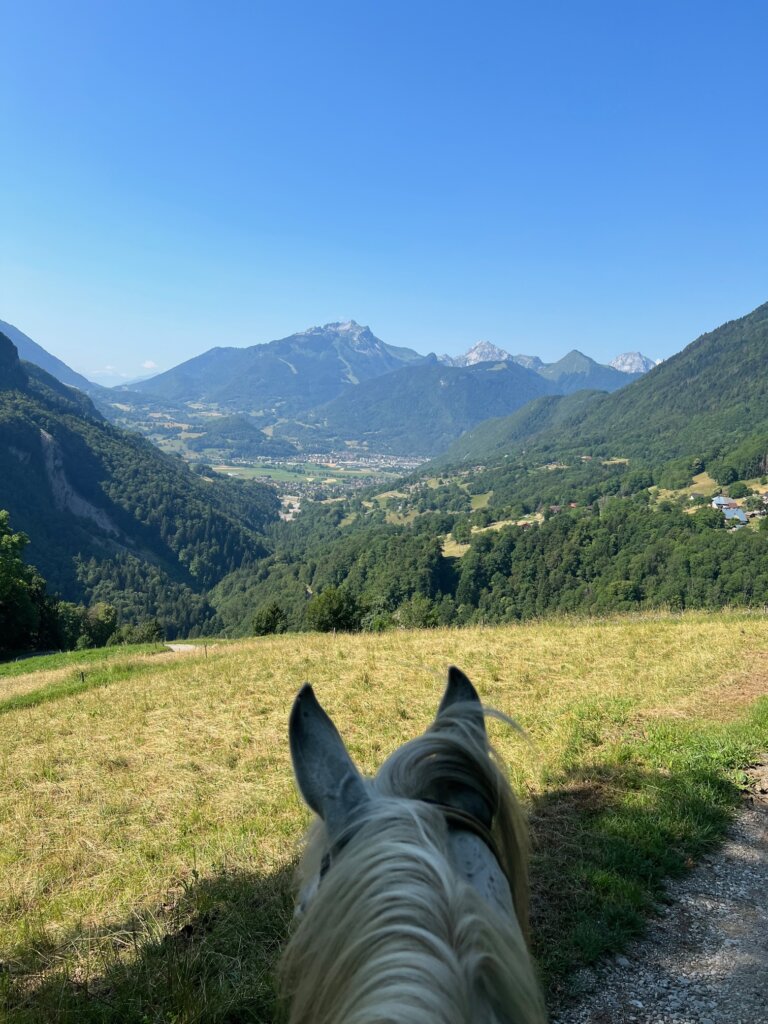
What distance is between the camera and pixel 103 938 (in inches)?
142

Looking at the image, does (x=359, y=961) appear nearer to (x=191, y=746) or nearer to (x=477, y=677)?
(x=191, y=746)

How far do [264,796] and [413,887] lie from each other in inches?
225

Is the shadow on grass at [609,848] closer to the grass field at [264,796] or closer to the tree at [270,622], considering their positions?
the grass field at [264,796]

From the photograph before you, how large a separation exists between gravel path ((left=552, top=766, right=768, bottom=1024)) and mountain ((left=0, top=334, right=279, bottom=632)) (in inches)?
4211

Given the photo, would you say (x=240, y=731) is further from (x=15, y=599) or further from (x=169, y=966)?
(x=15, y=599)

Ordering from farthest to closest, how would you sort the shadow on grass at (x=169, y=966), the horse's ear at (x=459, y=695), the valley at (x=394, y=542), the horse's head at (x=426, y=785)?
the valley at (x=394, y=542) < the shadow on grass at (x=169, y=966) < the horse's ear at (x=459, y=695) < the horse's head at (x=426, y=785)

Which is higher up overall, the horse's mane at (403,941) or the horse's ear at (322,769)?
the horse's ear at (322,769)

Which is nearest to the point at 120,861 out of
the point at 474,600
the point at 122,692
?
the point at 122,692

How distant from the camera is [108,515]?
154 meters

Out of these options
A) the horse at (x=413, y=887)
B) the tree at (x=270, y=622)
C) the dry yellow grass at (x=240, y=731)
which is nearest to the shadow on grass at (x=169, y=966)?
the dry yellow grass at (x=240, y=731)

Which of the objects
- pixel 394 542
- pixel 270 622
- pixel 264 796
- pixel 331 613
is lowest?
pixel 394 542

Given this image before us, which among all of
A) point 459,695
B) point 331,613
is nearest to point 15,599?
point 331,613

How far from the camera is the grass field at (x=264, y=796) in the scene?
3.37 m

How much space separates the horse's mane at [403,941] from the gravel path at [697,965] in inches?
106
